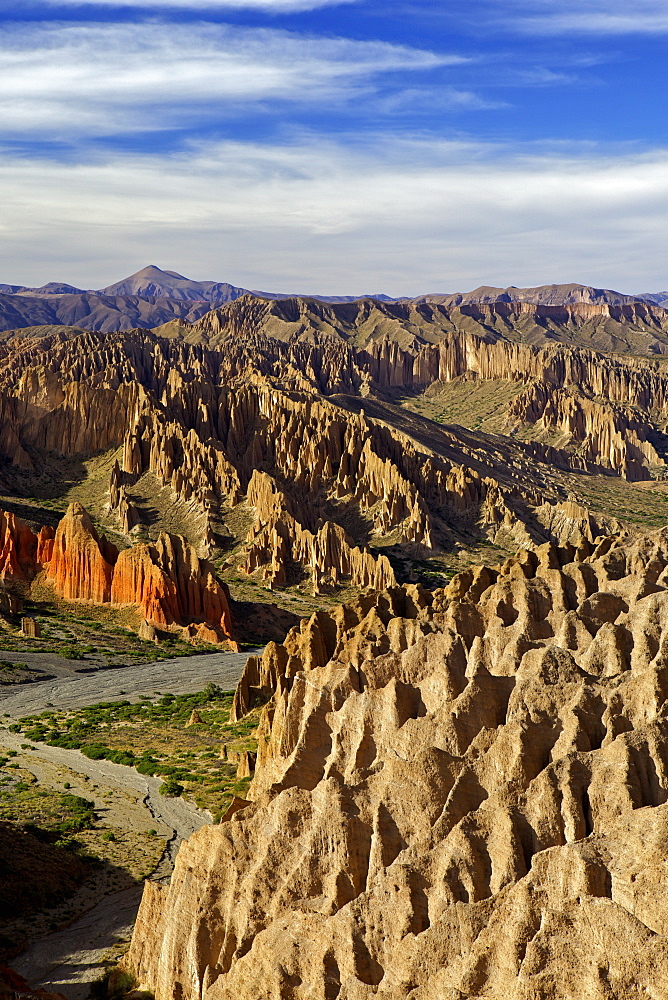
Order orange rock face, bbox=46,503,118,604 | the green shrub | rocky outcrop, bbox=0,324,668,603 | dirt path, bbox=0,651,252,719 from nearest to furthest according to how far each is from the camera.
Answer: the green shrub < dirt path, bbox=0,651,252,719 < orange rock face, bbox=46,503,118,604 < rocky outcrop, bbox=0,324,668,603

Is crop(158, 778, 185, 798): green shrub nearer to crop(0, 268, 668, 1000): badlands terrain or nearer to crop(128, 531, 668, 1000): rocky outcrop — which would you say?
crop(0, 268, 668, 1000): badlands terrain

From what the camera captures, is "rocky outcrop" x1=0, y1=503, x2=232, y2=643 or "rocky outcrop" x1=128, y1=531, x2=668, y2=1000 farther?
"rocky outcrop" x1=0, y1=503, x2=232, y2=643

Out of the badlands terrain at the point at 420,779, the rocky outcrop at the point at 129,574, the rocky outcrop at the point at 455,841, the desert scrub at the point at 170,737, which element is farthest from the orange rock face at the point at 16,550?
the rocky outcrop at the point at 455,841

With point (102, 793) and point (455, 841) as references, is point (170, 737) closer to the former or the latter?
point (102, 793)

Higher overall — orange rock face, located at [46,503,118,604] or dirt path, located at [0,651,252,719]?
orange rock face, located at [46,503,118,604]

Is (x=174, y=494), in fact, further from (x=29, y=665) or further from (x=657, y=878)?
(x=657, y=878)

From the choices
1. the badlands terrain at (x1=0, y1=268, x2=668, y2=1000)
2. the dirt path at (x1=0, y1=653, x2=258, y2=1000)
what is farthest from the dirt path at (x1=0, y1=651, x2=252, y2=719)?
the badlands terrain at (x1=0, y1=268, x2=668, y2=1000)

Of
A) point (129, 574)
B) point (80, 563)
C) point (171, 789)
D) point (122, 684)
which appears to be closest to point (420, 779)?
point (171, 789)
